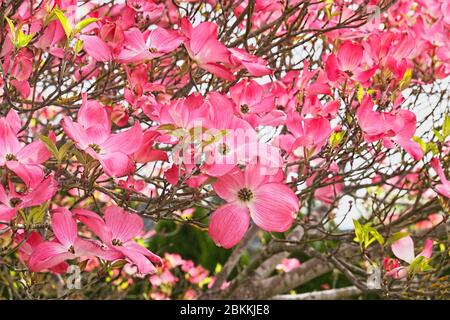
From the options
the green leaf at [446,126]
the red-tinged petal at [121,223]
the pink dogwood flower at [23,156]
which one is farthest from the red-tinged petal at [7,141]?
the green leaf at [446,126]

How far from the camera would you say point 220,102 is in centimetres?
115

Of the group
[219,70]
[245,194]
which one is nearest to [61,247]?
[245,194]

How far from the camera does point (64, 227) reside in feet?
3.93

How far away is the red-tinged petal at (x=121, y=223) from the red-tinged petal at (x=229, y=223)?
0.16 m

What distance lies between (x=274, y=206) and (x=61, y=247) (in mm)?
398

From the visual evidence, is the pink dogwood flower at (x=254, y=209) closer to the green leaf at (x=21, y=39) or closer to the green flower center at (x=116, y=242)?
the green flower center at (x=116, y=242)

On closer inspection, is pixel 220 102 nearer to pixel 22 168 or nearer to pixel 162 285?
pixel 22 168

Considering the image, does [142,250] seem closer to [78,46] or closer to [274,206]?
[274,206]

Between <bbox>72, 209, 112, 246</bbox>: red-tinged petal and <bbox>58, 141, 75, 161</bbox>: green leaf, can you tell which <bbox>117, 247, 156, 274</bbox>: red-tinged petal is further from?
<bbox>58, 141, 75, 161</bbox>: green leaf

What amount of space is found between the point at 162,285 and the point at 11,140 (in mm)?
2666

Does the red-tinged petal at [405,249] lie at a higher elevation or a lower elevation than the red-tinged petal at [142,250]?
higher

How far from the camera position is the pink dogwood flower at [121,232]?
3.81 ft

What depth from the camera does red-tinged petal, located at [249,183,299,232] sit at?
1.16m
